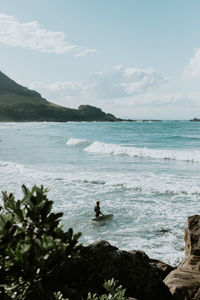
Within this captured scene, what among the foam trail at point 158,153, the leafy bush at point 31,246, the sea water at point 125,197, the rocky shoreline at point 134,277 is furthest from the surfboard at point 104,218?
the foam trail at point 158,153

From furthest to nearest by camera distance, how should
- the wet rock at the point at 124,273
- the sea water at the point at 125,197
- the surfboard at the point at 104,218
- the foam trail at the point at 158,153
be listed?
the foam trail at the point at 158,153 < the surfboard at the point at 104,218 < the sea water at the point at 125,197 < the wet rock at the point at 124,273

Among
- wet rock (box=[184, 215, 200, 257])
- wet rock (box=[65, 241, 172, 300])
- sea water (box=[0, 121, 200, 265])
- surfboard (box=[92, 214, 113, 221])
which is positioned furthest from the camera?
surfboard (box=[92, 214, 113, 221])

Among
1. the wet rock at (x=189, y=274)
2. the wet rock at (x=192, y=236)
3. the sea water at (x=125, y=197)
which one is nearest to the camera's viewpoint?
the wet rock at (x=189, y=274)

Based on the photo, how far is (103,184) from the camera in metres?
19.2

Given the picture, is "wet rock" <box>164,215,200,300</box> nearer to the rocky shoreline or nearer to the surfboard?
the rocky shoreline

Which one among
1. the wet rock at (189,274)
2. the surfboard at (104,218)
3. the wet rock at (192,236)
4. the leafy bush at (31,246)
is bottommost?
the surfboard at (104,218)

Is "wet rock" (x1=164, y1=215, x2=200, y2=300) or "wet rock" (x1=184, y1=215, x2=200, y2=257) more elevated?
"wet rock" (x1=184, y1=215, x2=200, y2=257)

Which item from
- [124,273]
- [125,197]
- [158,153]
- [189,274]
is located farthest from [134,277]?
[158,153]

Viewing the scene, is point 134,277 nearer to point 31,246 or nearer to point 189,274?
point 189,274

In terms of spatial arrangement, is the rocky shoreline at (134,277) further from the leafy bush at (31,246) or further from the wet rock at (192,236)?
the leafy bush at (31,246)

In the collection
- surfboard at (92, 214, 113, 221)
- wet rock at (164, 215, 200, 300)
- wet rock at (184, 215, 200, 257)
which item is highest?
wet rock at (184, 215, 200, 257)

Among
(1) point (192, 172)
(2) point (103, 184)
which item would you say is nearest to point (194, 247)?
(2) point (103, 184)

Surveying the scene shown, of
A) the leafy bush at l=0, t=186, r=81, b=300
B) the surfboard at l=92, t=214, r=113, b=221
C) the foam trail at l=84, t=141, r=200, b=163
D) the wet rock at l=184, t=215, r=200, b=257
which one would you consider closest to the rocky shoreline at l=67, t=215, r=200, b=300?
the wet rock at l=184, t=215, r=200, b=257

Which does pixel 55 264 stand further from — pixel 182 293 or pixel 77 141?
pixel 77 141
